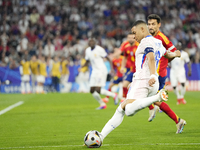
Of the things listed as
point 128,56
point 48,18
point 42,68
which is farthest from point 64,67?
point 128,56

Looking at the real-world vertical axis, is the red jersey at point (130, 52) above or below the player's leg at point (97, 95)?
above

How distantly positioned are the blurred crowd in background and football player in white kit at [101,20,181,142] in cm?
1992

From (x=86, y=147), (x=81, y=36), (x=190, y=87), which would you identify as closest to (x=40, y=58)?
(x=81, y=36)

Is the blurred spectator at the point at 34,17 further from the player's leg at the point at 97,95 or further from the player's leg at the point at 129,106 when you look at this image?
the player's leg at the point at 129,106

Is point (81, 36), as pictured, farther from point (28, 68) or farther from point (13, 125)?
point (13, 125)

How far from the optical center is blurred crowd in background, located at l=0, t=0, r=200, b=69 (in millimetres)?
26125

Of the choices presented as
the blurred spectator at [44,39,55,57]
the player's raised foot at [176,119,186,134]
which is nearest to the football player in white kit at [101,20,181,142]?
the player's raised foot at [176,119,186,134]

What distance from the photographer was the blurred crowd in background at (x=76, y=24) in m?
26.1

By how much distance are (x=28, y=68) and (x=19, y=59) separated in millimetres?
1547

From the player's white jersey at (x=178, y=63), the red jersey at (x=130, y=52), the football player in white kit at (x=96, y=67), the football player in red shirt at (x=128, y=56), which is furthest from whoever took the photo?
the player's white jersey at (x=178, y=63)

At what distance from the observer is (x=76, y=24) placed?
28.0 m

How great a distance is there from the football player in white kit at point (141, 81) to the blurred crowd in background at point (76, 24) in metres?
19.9

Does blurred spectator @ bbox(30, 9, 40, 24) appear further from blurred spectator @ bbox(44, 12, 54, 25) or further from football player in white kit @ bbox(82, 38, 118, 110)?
football player in white kit @ bbox(82, 38, 118, 110)

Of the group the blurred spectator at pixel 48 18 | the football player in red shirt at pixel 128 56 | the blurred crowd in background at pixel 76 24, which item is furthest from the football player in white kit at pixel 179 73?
the blurred spectator at pixel 48 18
